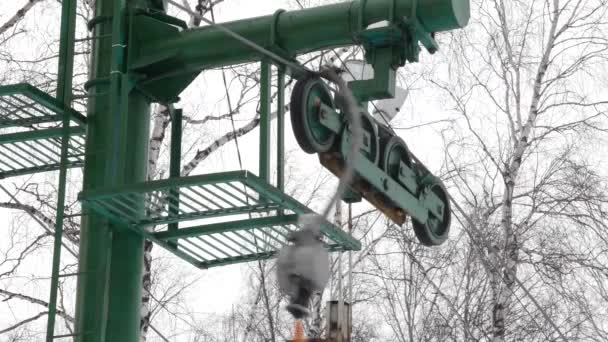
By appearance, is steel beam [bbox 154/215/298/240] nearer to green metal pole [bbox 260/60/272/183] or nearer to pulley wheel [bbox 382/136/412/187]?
green metal pole [bbox 260/60/272/183]

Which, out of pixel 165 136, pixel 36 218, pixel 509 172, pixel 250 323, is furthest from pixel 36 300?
pixel 509 172

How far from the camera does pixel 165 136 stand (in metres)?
16.7

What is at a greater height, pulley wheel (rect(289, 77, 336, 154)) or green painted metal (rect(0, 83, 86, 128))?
Result: green painted metal (rect(0, 83, 86, 128))

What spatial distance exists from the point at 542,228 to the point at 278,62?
10.00 meters

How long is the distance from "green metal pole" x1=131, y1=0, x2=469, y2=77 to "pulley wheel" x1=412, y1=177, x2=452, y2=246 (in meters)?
1.19

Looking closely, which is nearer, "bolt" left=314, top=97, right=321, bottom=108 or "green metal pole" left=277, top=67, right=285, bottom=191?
"bolt" left=314, top=97, right=321, bottom=108

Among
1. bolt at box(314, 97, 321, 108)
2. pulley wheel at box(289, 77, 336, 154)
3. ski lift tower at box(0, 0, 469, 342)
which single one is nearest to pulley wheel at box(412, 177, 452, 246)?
ski lift tower at box(0, 0, 469, 342)

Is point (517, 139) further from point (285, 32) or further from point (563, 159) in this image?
point (285, 32)

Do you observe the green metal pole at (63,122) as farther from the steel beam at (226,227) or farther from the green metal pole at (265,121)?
the green metal pole at (265,121)

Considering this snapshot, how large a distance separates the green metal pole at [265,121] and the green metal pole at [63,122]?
129 centimetres

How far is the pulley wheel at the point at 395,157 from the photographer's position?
8227 millimetres

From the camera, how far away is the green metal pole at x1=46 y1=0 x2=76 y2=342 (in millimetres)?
8344

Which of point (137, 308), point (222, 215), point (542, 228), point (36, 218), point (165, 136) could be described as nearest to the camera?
point (222, 215)

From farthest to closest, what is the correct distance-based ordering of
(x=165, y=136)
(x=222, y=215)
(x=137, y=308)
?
1. (x=165, y=136)
2. (x=137, y=308)
3. (x=222, y=215)
